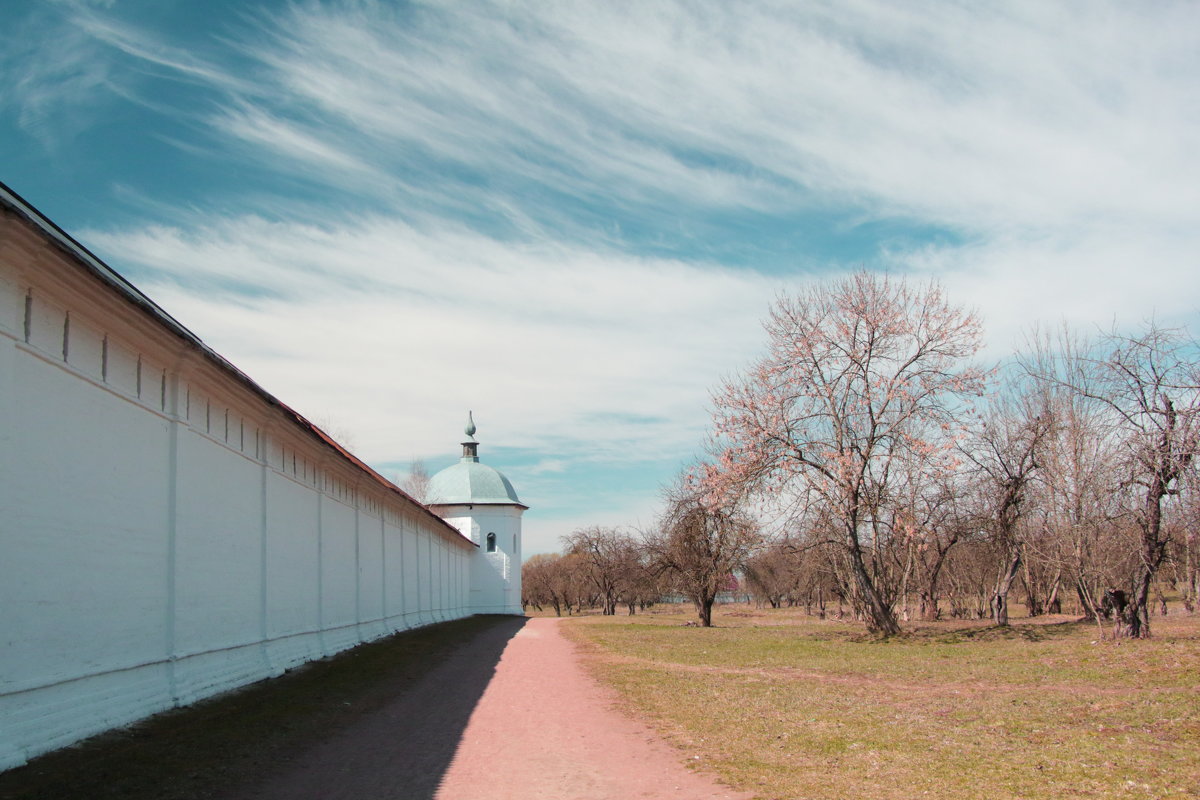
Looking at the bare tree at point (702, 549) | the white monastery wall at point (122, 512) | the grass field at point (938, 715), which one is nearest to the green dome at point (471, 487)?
the bare tree at point (702, 549)

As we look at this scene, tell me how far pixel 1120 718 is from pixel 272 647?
1168 centimetres

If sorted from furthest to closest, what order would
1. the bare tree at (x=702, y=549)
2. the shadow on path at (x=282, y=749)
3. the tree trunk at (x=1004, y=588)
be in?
the bare tree at (x=702, y=549) < the tree trunk at (x=1004, y=588) < the shadow on path at (x=282, y=749)

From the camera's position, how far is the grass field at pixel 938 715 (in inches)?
291

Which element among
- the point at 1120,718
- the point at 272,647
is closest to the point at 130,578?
the point at 272,647

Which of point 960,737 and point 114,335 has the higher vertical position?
point 114,335

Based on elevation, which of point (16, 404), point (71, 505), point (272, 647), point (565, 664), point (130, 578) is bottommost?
point (565, 664)

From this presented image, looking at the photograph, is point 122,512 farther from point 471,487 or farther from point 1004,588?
point 471,487

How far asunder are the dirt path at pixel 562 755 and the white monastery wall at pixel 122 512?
340 cm

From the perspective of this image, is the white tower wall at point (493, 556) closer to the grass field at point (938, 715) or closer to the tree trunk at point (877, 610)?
the tree trunk at point (877, 610)

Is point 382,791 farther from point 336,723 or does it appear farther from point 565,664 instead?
point 565,664

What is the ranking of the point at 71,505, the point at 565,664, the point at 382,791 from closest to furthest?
1. the point at 382,791
2. the point at 71,505
3. the point at 565,664

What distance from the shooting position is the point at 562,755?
901 cm

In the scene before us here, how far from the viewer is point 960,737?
9289mm

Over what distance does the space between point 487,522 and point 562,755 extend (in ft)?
156
